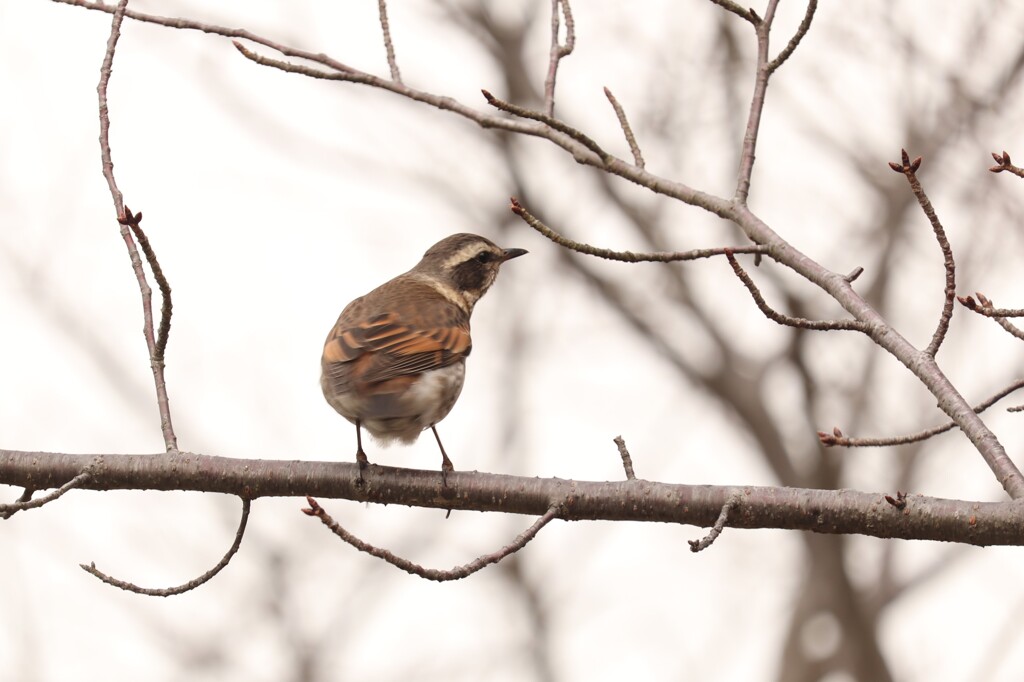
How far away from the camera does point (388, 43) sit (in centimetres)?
515

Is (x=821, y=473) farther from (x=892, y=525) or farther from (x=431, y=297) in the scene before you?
(x=892, y=525)

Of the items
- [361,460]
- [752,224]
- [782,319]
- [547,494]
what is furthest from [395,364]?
[782,319]

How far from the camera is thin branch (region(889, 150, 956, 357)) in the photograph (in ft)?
14.4

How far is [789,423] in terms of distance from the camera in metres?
14.8

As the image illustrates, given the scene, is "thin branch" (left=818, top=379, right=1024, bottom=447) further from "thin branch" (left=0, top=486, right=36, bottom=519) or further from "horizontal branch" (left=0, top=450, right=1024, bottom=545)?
"thin branch" (left=0, top=486, right=36, bottom=519)

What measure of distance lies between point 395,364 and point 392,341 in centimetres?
23

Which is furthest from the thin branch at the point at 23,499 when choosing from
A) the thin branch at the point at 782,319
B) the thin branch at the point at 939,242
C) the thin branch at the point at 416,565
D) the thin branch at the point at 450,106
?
the thin branch at the point at 939,242

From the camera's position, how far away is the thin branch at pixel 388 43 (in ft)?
16.5

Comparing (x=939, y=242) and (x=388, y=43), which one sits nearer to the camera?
(x=939, y=242)

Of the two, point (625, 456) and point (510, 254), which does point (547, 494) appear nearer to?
point (625, 456)

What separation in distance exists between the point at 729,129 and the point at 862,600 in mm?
5504

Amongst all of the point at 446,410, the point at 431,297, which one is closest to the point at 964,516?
the point at 446,410

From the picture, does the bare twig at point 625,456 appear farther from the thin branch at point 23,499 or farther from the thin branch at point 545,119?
the thin branch at point 23,499

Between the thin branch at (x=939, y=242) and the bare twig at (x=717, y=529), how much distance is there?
0.93m
